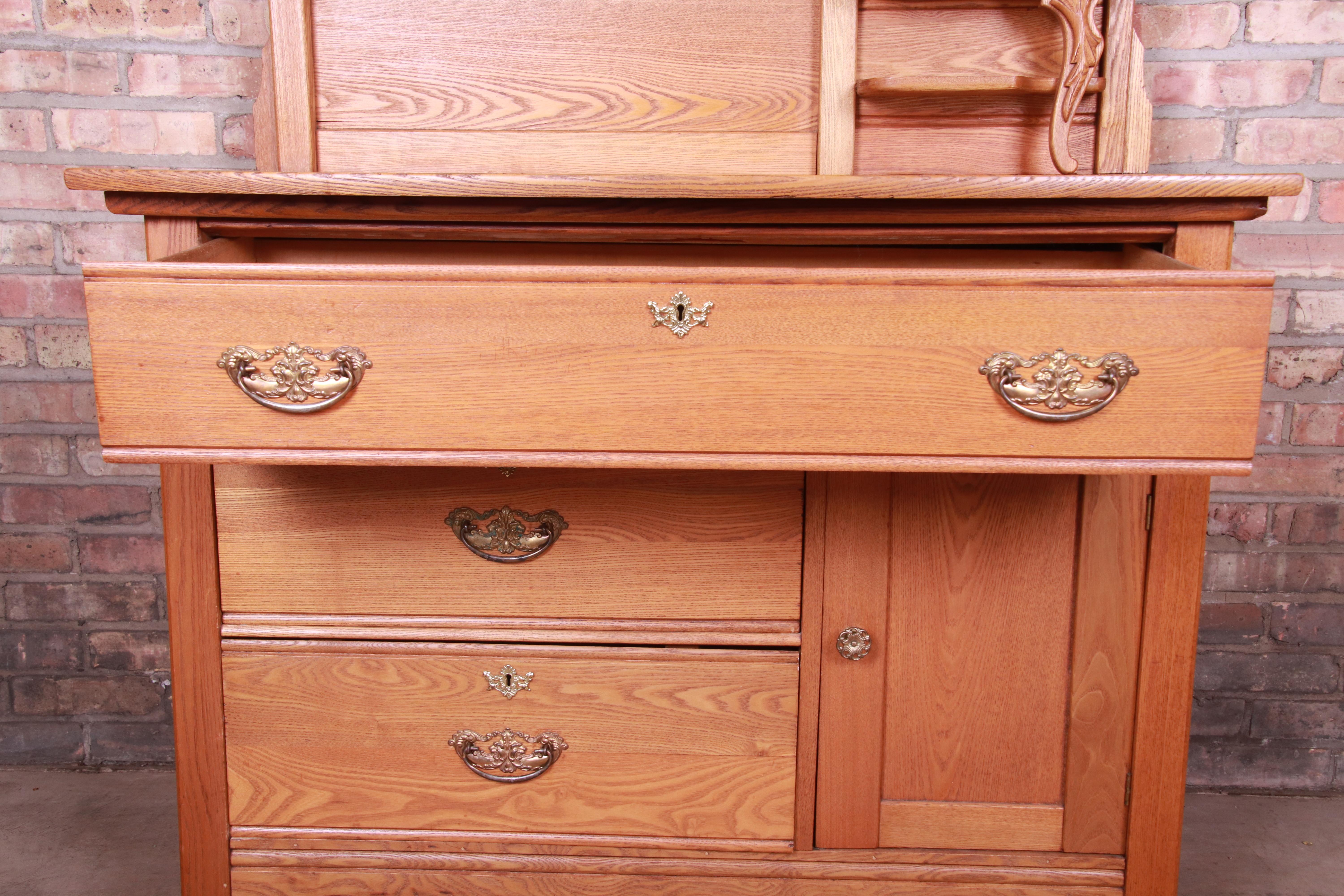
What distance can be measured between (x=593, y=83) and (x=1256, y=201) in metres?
0.77

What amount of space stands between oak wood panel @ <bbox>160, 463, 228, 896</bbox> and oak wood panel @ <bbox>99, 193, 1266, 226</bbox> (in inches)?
11.2

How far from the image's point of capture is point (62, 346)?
1.76m

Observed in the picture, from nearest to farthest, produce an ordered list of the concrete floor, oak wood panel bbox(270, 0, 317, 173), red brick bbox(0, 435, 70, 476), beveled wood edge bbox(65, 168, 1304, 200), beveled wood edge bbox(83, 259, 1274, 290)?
beveled wood edge bbox(83, 259, 1274, 290) → beveled wood edge bbox(65, 168, 1304, 200) → oak wood panel bbox(270, 0, 317, 173) → the concrete floor → red brick bbox(0, 435, 70, 476)

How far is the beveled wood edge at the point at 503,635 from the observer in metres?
1.15

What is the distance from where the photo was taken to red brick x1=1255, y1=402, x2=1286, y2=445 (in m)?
1.74

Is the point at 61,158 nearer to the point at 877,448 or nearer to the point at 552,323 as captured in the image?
the point at 552,323

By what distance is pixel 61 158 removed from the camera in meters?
1.70

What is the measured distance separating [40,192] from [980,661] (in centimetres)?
164

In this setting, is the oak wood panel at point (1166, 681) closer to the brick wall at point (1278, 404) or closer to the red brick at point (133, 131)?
the brick wall at point (1278, 404)

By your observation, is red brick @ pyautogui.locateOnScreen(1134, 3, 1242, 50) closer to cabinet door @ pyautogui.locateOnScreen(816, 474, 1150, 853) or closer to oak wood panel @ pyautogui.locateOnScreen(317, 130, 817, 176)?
oak wood panel @ pyautogui.locateOnScreen(317, 130, 817, 176)

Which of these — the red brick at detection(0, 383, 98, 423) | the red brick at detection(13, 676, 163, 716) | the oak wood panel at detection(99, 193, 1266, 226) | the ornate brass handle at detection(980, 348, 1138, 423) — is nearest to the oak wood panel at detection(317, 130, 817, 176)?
the oak wood panel at detection(99, 193, 1266, 226)

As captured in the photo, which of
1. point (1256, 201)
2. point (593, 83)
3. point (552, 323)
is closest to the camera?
point (552, 323)

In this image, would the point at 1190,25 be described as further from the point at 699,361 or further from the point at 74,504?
the point at 74,504

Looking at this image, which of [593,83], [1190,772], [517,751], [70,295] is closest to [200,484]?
[517,751]
